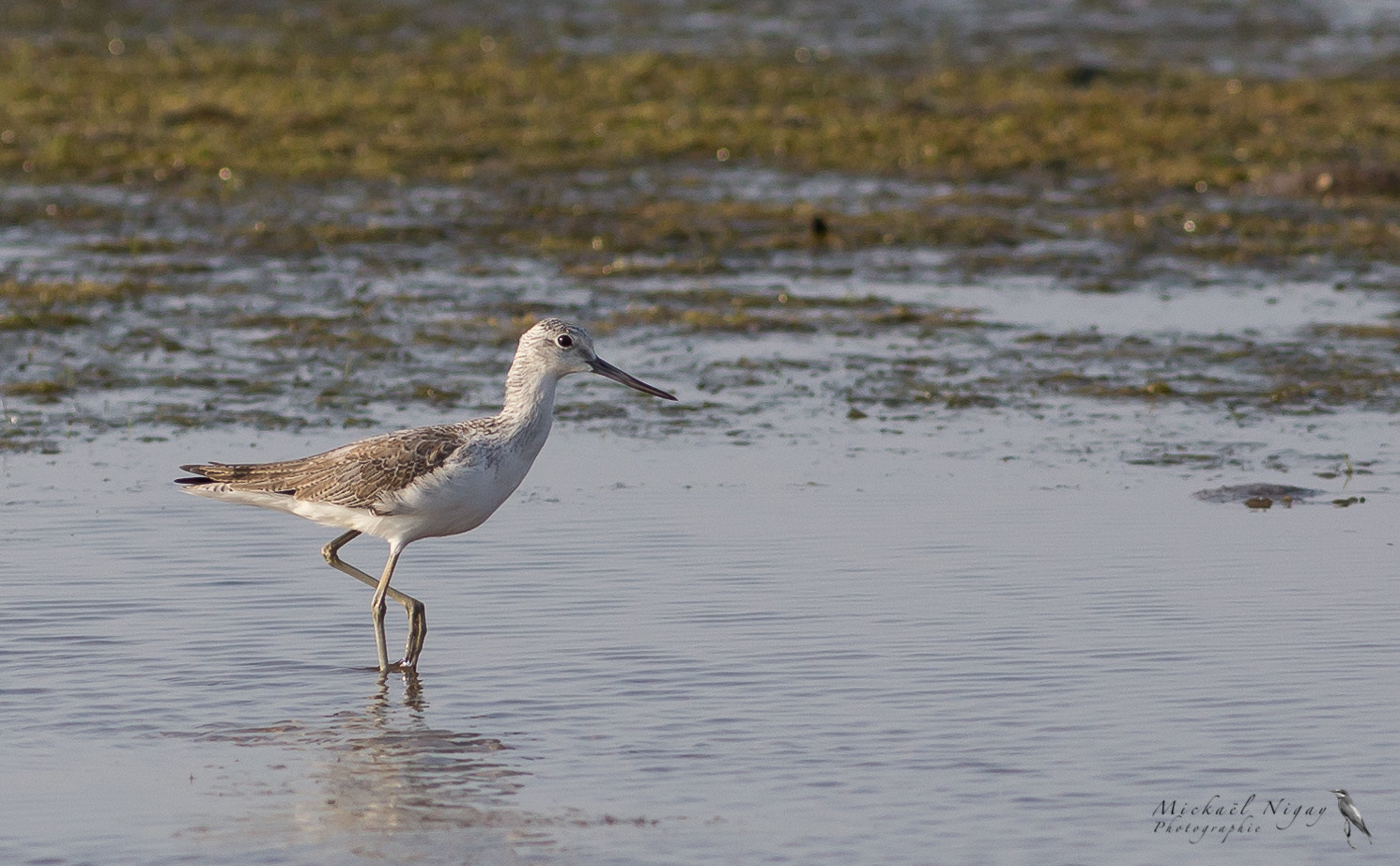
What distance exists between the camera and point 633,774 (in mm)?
7727

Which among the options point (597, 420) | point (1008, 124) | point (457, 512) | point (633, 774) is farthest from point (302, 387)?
point (1008, 124)

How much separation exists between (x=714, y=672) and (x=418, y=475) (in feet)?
5.30

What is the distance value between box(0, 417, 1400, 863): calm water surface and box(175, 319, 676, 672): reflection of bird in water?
458 mm

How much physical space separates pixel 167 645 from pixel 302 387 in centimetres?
526

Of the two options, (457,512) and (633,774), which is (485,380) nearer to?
(457,512)

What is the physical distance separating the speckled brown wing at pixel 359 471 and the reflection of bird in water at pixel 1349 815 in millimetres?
4101

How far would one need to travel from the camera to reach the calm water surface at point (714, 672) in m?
7.22

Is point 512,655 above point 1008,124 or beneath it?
beneath

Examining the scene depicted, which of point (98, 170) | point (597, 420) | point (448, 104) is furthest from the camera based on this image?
point (448, 104)

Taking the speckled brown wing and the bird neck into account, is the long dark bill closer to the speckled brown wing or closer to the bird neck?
the bird neck

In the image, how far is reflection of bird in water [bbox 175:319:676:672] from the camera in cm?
942

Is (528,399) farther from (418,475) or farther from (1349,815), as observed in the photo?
(1349,815)

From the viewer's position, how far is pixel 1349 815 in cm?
712

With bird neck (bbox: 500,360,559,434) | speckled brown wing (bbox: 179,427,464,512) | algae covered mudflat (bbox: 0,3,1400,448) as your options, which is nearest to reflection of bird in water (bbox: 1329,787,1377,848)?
bird neck (bbox: 500,360,559,434)
